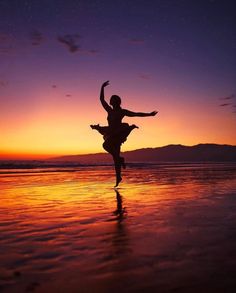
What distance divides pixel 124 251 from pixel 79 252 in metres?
0.42

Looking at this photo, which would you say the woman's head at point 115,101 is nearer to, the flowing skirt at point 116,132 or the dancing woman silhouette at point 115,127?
the dancing woman silhouette at point 115,127

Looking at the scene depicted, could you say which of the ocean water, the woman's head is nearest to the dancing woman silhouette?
the woman's head

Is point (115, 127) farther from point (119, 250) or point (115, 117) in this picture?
point (119, 250)

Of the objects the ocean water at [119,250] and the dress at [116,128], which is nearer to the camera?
the ocean water at [119,250]

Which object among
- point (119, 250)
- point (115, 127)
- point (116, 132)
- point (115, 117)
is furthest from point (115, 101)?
point (119, 250)

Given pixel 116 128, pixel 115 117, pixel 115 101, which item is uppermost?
pixel 115 101

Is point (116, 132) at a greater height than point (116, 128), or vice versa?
point (116, 128)

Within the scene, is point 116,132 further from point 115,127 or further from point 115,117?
point 115,117

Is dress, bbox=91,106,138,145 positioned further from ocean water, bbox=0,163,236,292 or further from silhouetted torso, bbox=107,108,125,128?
ocean water, bbox=0,163,236,292

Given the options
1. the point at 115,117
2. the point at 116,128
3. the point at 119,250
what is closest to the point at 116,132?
the point at 116,128

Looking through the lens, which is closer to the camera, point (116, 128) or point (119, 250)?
point (119, 250)

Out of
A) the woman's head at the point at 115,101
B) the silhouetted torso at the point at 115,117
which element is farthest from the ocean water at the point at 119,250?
the woman's head at the point at 115,101

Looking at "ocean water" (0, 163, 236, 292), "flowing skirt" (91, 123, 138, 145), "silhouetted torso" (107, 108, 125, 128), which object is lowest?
"ocean water" (0, 163, 236, 292)

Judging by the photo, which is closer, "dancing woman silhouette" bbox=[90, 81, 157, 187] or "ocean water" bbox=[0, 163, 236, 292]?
"ocean water" bbox=[0, 163, 236, 292]
